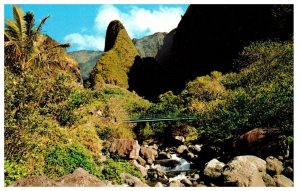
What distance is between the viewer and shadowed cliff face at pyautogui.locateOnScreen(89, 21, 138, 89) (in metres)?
49.3

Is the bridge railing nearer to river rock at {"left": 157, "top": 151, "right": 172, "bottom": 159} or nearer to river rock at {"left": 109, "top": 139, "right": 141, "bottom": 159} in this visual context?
river rock at {"left": 157, "top": 151, "right": 172, "bottom": 159}

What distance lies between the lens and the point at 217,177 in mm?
15141

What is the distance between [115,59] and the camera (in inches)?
2109

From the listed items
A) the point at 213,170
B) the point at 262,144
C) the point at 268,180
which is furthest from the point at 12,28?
the point at 268,180

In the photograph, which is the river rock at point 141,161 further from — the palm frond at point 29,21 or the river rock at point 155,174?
the palm frond at point 29,21

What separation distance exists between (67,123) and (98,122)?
14.6 feet

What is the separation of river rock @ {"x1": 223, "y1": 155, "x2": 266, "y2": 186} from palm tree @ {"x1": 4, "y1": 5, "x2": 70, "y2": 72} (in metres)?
10.7

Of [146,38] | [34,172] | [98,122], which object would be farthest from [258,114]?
[146,38]

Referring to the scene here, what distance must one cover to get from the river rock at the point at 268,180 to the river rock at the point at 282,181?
13 centimetres

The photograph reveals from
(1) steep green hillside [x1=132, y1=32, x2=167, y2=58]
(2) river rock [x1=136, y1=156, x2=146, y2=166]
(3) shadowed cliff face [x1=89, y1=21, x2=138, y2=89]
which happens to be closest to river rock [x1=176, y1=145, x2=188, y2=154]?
(2) river rock [x1=136, y1=156, x2=146, y2=166]

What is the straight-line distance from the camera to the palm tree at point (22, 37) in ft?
61.3

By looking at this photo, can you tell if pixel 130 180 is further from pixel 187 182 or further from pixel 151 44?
pixel 151 44

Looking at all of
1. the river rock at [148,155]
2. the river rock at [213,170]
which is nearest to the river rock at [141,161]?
the river rock at [148,155]

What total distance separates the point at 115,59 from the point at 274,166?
133 feet
